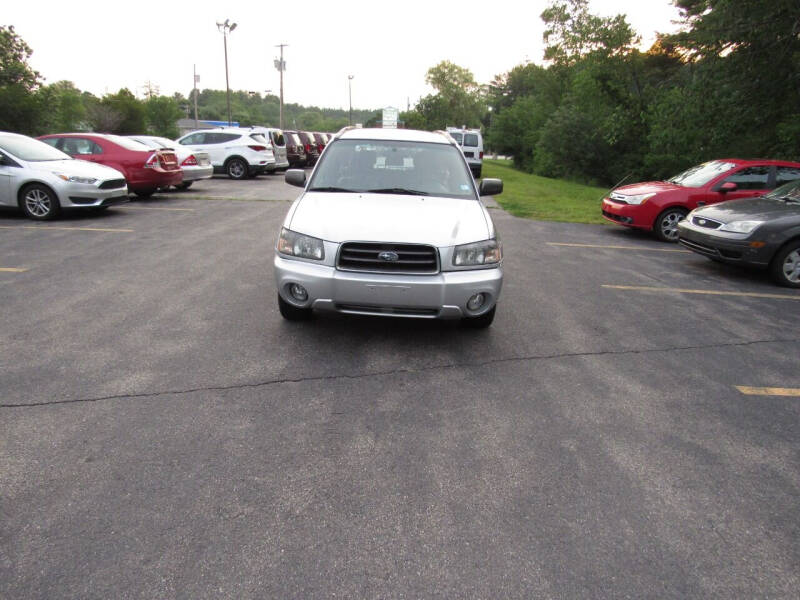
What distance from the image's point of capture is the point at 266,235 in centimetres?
980

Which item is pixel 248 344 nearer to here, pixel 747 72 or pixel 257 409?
pixel 257 409

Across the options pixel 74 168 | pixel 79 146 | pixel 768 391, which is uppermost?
pixel 79 146

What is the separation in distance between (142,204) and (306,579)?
42.1 ft

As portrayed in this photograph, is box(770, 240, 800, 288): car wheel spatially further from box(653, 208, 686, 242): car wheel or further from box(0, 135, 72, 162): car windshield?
box(0, 135, 72, 162): car windshield

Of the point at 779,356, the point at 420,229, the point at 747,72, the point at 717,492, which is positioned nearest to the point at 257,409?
the point at 420,229

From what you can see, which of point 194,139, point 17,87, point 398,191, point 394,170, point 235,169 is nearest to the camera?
point 398,191

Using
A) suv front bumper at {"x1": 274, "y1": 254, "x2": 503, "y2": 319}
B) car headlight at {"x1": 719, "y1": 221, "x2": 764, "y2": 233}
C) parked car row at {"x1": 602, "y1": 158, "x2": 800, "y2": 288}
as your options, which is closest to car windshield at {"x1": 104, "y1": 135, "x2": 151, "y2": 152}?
parked car row at {"x1": 602, "y1": 158, "x2": 800, "y2": 288}

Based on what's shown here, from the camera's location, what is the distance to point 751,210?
8.29 meters

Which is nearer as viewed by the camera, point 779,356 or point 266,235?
point 779,356

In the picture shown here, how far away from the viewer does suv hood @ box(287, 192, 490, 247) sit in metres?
4.51

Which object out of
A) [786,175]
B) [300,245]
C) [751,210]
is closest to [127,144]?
[300,245]

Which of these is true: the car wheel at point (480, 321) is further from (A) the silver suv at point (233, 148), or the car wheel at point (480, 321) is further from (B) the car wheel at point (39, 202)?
(A) the silver suv at point (233, 148)

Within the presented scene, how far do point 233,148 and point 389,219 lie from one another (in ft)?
60.6

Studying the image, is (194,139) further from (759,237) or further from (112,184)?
(759,237)
